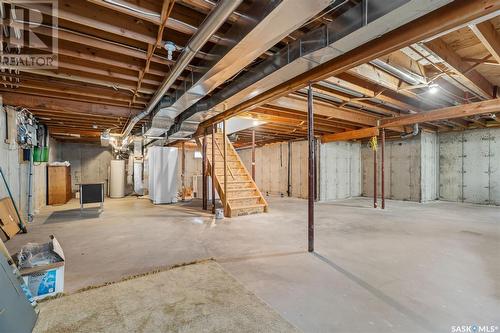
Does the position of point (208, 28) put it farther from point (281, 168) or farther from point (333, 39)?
point (281, 168)

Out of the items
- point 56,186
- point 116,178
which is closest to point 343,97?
point 56,186

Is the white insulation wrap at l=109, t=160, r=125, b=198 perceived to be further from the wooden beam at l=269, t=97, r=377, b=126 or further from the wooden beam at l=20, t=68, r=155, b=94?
the wooden beam at l=269, t=97, r=377, b=126

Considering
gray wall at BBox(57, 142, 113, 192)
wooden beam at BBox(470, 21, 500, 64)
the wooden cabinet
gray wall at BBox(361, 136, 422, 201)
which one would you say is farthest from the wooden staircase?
gray wall at BBox(57, 142, 113, 192)

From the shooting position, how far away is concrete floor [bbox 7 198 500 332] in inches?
66.9

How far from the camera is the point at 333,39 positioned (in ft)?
6.47

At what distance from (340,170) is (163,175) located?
6.46 m

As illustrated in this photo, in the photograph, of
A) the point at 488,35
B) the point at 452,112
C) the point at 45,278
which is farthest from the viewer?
the point at 452,112

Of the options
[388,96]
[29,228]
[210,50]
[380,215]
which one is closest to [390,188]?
[380,215]

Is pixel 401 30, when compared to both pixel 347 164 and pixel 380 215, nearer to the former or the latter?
pixel 380 215

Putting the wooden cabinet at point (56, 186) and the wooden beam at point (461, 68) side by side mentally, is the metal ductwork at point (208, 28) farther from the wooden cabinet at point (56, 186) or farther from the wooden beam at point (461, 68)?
the wooden cabinet at point (56, 186)

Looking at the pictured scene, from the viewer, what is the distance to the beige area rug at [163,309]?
1.53 m

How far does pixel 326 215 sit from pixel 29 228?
19.5ft

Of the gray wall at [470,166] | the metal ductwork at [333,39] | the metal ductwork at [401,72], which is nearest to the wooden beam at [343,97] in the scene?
the metal ductwork at [401,72]

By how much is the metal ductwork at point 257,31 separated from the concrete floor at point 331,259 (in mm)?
2140
